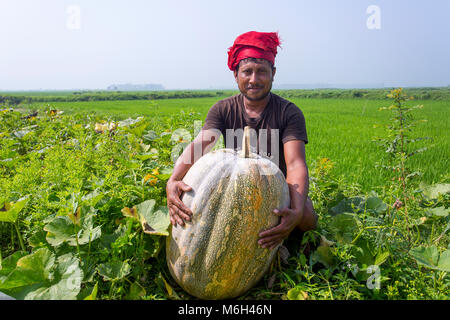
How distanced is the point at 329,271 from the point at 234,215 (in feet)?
2.64

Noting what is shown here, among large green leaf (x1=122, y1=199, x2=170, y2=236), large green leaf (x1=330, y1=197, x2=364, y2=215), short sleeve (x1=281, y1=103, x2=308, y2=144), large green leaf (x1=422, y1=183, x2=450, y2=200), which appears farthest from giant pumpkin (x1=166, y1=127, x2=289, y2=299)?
large green leaf (x1=422, y1=183, x2=450, y2=200)

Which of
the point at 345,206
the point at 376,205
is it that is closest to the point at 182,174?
the point at 345,206

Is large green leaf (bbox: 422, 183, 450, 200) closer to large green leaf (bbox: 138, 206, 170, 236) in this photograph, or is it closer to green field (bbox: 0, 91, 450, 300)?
green field (bbox: 0, 91, 450, 300)

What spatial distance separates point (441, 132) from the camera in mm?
9047

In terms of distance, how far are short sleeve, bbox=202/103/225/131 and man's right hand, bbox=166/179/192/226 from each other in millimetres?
708

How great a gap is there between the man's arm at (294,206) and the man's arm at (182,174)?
548mm

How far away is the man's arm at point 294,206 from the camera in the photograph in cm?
198

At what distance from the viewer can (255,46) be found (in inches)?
95.2

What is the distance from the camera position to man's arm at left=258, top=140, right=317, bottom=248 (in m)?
1.98

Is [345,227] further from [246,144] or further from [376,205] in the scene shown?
Answer: [246,144]

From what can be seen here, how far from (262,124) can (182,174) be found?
0.83m

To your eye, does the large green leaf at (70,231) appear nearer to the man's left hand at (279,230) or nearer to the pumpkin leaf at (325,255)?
the man's left hand at (279,230)

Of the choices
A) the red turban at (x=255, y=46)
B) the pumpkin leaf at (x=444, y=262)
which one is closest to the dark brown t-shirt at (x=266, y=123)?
the red turban at (x=255, y=46)

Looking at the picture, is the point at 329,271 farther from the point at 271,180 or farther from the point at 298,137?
the point at 298,137
